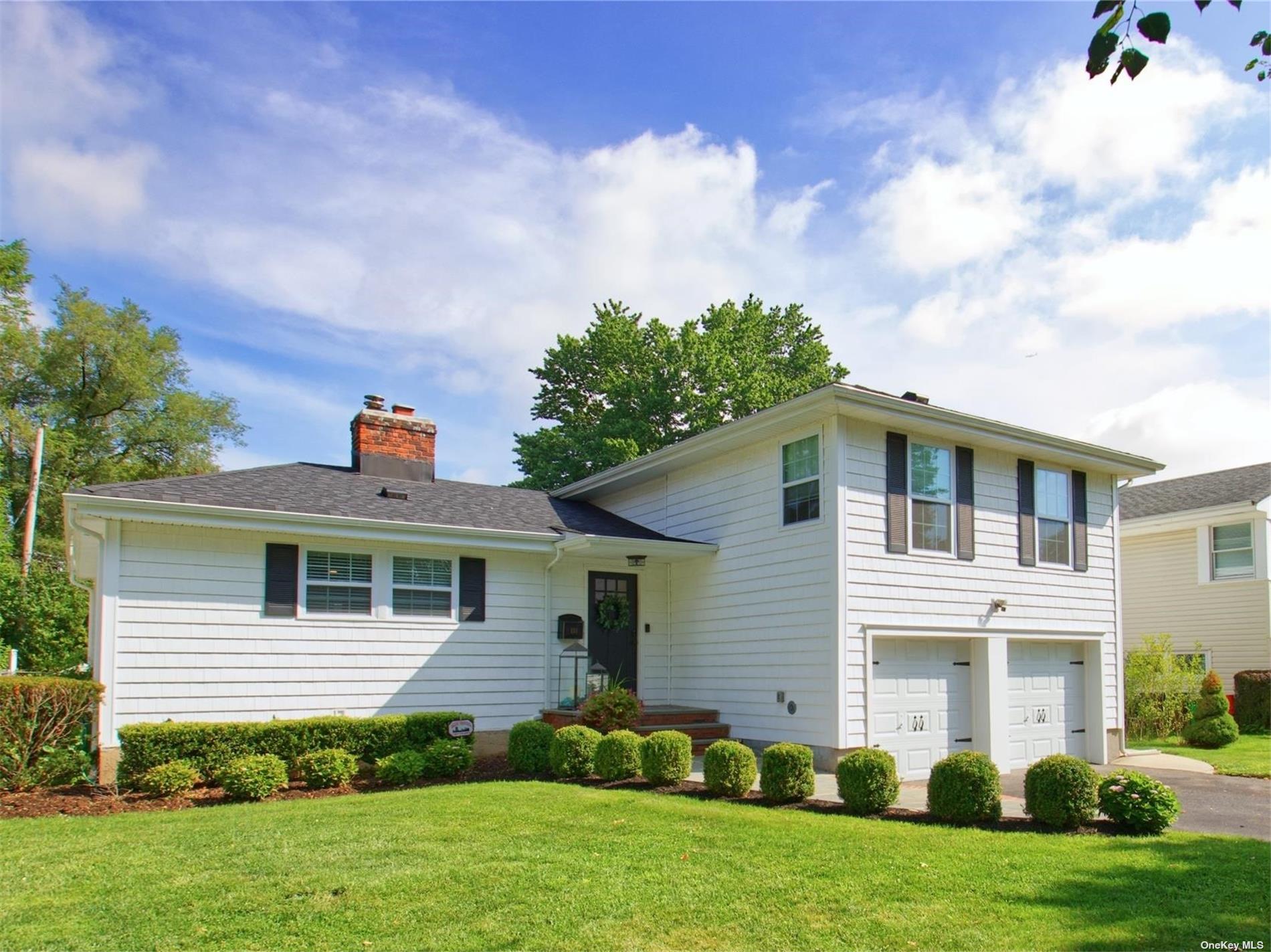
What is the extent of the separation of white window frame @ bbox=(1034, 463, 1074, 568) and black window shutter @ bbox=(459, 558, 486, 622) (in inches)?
335

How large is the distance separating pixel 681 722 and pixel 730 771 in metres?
3.97

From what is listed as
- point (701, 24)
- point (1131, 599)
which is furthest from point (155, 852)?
point (1131, 599)

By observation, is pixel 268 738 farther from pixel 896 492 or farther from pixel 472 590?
pixel 896 492

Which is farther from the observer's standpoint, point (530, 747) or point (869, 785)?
point (530, 747)

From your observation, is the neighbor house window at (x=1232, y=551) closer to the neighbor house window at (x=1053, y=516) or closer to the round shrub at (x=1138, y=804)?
the neighbor house window at (x=1053, y=516)

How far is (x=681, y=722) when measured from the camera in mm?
12906

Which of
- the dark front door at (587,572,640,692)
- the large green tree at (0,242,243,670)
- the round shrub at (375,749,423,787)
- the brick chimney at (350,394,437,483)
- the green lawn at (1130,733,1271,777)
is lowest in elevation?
the green lawn at (1130,733,1271,777)

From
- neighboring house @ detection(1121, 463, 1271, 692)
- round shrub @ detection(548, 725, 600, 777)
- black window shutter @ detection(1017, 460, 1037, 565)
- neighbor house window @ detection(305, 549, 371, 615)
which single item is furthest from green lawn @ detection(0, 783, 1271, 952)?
neighboring house @ detection(1121, 463, 1271, 692)

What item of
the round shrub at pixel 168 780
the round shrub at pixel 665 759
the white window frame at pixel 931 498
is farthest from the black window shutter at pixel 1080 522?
the round shrub at pixel 168 780

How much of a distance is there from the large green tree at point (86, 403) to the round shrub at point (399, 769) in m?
26.6

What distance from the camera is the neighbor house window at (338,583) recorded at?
12.0 m

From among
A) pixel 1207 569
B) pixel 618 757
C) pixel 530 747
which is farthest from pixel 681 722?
pixel 1207 569

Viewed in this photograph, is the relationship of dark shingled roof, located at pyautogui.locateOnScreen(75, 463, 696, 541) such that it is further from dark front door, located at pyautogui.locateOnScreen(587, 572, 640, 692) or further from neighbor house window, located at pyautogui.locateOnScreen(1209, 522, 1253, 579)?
neighbor house window, located at pyautogui.locateOnScreen(1209, 522, 1253, 579)

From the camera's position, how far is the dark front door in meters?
14.4
